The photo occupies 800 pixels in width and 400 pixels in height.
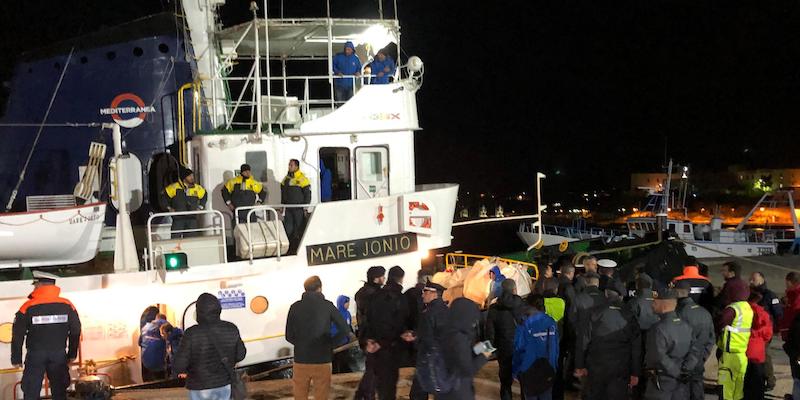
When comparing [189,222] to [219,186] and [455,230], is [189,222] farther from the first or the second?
[455,230]

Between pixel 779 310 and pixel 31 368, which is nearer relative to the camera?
pixel 31 368

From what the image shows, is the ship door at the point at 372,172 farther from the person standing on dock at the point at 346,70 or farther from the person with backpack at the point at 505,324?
the person with backpack at the point at 505,324

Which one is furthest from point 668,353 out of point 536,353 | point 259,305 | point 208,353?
point 259,305

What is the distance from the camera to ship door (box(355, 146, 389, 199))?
9.77 metres

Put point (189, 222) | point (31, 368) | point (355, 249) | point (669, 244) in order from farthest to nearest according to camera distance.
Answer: point (669, 244), point (189, 222), point (355, 249), point (31, 368)

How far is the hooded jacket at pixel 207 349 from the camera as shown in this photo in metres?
4.59

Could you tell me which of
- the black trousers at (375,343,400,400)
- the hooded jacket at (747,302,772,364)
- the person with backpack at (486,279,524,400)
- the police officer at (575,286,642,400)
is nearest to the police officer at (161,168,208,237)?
the black trousers at (375,343,400,400)

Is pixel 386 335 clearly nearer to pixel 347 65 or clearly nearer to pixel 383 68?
pixel 383 68

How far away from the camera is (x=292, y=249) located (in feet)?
28.3

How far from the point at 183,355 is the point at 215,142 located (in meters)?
5.02

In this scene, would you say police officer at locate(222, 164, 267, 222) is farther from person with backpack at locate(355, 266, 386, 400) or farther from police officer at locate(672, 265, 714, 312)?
police officer at locate(672, 265, 714, 312)

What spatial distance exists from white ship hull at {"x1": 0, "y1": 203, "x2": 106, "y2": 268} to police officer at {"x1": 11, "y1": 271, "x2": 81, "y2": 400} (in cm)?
180

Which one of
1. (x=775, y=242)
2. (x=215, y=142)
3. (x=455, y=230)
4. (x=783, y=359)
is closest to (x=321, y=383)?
(x=215, y=142)

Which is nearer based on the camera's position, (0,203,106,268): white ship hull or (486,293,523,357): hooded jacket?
(486,293,523,357): hooded jacket
